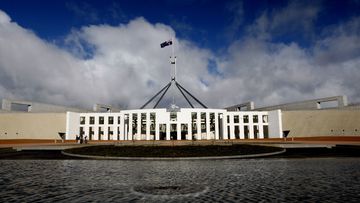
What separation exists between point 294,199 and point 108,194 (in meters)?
5.55

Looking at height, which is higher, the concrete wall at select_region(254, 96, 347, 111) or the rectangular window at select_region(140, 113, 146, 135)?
the concrete wall at select_region(254, 96, 347, 111)

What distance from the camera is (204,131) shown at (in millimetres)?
70750

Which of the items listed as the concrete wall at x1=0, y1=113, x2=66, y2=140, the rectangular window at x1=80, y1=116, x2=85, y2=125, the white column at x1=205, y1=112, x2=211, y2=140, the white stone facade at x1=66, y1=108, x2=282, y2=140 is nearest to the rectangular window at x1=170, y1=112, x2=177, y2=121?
the white stone facade at x1=66, y1=108, x2=282, y2=140

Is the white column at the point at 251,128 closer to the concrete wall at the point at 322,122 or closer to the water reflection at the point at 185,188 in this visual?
the concrete wall at the point at 322,122

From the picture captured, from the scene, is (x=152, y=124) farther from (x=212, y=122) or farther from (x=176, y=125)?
(x=212, y=122)

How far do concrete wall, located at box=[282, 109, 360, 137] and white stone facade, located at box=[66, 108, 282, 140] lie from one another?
3.44m

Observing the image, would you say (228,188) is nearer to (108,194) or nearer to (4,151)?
(108,194)

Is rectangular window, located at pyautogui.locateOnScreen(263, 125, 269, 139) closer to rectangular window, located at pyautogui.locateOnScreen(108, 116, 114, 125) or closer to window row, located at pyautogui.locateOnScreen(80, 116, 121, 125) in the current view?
window row, located at pyautogui.locateOnScreen(80, 116, 121, 125)

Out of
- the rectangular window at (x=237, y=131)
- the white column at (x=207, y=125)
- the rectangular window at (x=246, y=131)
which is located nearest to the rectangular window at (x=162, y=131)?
the white column at (x=207, y=125)

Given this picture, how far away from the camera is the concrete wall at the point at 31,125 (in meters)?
69.7

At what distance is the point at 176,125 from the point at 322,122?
Result: 37301 millimetres

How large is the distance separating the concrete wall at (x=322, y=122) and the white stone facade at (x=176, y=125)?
344cm

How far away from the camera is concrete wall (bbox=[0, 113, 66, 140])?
6969 centimetres

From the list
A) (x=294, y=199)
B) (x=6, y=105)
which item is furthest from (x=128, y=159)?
(x=6, y=105)
